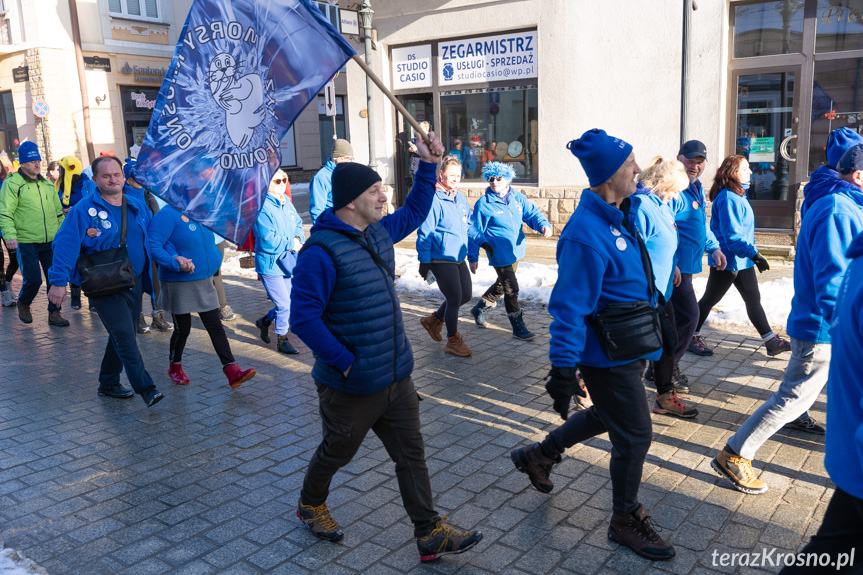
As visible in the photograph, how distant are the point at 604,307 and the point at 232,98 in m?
2.25

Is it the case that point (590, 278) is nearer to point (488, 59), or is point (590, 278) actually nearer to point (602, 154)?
point (602, 154)

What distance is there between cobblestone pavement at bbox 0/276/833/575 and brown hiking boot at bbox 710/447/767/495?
0.05 meters

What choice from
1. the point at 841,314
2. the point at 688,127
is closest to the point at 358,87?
the point at 688,127

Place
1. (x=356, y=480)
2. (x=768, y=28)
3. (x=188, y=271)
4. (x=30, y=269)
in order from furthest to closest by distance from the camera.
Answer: (x=768, y=28)
(x=30, y=269)
(x=188, y=271)
(x=356, y=480)

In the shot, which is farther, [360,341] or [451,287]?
[451,287]

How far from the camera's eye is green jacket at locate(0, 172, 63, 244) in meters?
9.11

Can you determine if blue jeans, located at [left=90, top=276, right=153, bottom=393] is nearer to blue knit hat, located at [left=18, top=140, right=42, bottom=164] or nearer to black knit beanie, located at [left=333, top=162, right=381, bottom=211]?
black knit beanie, located at [left=333, top=162, right=381, bottom=211]

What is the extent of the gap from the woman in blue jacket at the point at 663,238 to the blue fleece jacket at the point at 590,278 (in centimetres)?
63

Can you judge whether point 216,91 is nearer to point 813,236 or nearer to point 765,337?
point 813,236

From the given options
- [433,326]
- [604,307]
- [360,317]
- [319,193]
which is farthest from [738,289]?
[319,193]

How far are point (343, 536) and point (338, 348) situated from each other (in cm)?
110

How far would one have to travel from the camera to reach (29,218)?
9266 millimetres

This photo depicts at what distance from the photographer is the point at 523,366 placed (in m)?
6.57

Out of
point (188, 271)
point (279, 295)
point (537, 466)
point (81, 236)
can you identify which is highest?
point (81, 236)
